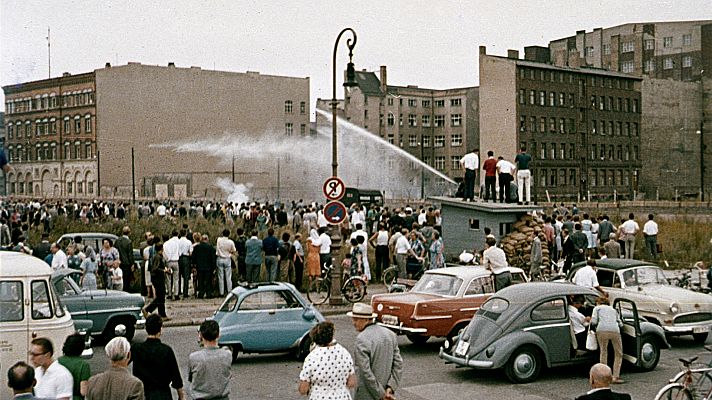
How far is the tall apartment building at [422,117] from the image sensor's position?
11369 cm

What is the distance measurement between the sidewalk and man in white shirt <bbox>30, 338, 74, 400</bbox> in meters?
11.8

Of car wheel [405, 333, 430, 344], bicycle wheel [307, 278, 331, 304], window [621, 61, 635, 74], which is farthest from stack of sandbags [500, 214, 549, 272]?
window [621, 61, 635, 74]

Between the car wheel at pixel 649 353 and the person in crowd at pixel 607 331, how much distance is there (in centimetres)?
100

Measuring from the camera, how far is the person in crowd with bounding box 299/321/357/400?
7.43 meters

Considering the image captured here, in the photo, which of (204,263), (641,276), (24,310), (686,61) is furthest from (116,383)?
(686,61)

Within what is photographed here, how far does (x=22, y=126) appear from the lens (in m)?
99.6

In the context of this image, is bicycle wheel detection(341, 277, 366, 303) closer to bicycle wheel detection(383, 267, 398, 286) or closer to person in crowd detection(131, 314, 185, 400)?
bicycle wheel detection(383, 267, 398, 286)

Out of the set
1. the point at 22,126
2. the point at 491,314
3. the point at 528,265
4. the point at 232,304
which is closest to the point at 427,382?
the point at 491,314

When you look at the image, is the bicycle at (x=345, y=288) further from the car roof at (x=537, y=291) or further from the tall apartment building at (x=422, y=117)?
the tall apartment building at (x=422, y=117)

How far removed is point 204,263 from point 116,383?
1517 cm

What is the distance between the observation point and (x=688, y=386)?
10.0m

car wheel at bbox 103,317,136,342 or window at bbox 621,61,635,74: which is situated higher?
window at bbox 621,61,635,74

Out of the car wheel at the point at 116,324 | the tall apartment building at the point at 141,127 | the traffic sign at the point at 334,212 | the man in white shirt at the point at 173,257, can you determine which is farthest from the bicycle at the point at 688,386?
the tall apartment building at the point at 141,127

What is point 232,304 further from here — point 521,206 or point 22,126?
point 22,126
